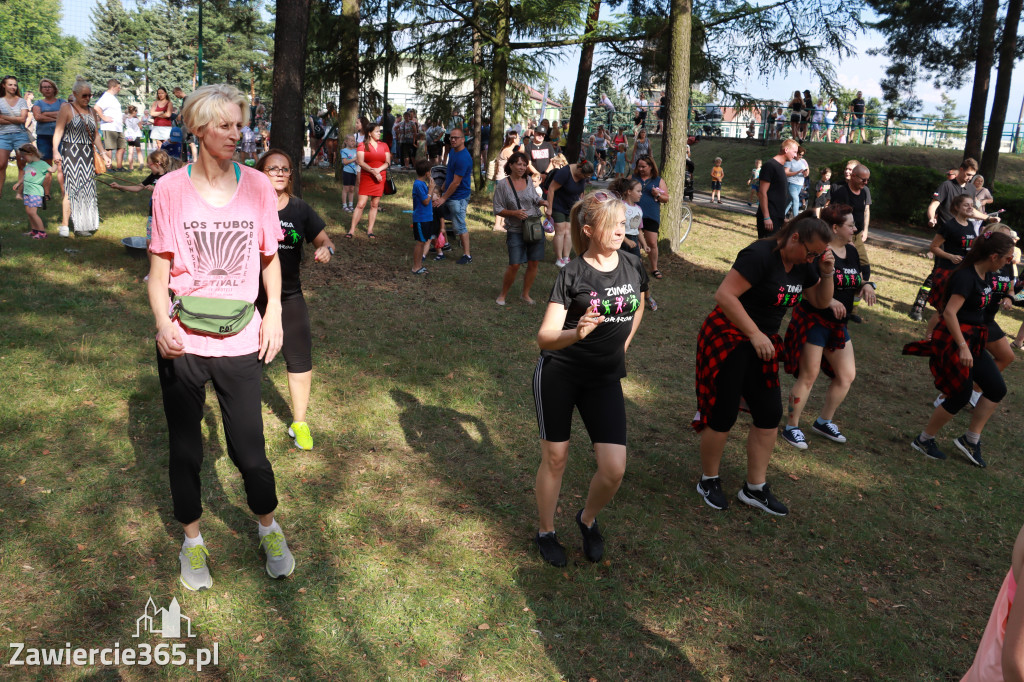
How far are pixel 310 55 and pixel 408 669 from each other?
15.8m

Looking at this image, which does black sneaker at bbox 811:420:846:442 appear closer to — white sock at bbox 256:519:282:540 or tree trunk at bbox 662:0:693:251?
white sock at bbox 256:519:282:540

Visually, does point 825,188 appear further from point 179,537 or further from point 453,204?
point 179,537

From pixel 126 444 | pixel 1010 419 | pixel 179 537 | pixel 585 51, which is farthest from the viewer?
pixel 585 51

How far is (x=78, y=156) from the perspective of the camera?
9.41 meters

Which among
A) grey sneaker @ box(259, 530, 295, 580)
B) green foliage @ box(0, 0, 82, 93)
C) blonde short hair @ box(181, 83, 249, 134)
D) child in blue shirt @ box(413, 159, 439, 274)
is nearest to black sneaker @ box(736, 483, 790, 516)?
grey sneaker @ box(259, 530, 295, 580)

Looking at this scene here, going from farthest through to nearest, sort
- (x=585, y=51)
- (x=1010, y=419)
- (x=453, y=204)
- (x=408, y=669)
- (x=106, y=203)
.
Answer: (x=585, y=51), (x=106, y=203), (x=453, y=204), (x=1010, y=419), (x=408, y=669)

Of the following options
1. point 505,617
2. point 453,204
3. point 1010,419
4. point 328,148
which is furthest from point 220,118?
point 328,148

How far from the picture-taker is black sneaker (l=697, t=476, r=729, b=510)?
4973 millimetres

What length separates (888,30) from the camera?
22172 mm

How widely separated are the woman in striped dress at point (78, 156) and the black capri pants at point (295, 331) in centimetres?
625

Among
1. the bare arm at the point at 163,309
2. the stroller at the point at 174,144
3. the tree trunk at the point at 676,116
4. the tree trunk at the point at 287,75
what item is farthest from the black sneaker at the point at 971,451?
the stroller at the point at 174,144

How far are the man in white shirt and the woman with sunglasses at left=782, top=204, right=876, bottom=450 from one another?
34.2ft

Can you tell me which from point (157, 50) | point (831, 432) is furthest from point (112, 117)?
point (157, 50)

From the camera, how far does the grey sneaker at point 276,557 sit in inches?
146
